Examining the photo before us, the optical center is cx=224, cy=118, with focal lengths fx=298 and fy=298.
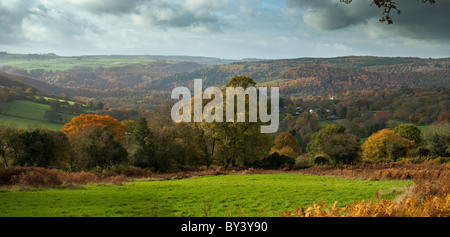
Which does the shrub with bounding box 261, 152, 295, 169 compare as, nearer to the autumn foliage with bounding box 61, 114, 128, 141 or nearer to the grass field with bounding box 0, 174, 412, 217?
the grass field with bounding box 0, 174, 412, 217

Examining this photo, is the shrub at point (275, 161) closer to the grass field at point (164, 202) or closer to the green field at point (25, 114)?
the grass field at point (164, 202)

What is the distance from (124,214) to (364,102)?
166 meters

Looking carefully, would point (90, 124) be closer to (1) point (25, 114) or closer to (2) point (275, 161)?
(2) point (275, 161)

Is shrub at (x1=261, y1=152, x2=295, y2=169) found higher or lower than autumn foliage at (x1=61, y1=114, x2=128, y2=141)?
lower

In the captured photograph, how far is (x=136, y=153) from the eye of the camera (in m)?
36.9

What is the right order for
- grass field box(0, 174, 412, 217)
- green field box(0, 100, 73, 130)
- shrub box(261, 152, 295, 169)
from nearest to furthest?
1. grass field box(0, 174, 412, 217)
2. shrub box(261, 152, 295, 169)
3. green field box(0, 100, 73, 130)

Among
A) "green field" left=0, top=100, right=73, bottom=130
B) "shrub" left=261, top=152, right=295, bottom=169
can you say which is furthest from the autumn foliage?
"green field" left=0, top=100, right=73, bottom=130

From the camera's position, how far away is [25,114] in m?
96.1

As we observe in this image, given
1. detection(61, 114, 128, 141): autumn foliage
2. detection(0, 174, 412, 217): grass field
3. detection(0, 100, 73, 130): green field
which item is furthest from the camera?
detection(0, 100, 73, 130): green field

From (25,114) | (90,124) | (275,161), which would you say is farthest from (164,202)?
(25,114)

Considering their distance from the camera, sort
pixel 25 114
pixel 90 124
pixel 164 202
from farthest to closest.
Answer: pixel 25 114, pixel 90 124, pixel 164 202

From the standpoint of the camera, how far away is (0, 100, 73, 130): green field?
88.6 meters

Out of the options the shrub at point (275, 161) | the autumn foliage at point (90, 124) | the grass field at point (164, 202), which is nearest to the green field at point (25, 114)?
the autumn foliage at point (90, 124)
